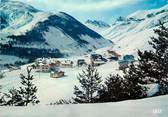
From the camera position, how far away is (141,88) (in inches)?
1063

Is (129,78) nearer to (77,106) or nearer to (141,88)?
(141,88)

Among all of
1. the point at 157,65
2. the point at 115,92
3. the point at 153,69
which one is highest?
the point at 157,65

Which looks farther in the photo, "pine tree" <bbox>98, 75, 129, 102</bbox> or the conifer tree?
the conifer tree

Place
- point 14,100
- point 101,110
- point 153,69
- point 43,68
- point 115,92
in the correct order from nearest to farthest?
1. point 101,110
2. point 115,92
3. point 153,69
4. point 14,100
5. point 43,68

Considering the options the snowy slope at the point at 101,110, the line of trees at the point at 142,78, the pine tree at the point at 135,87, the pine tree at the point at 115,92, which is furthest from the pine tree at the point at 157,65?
the snowy slope at the point at 101,110

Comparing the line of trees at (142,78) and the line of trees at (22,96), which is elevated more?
the line of trees at (142,78)

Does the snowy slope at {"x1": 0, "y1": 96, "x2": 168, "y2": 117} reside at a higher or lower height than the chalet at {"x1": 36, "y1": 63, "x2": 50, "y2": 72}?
lower

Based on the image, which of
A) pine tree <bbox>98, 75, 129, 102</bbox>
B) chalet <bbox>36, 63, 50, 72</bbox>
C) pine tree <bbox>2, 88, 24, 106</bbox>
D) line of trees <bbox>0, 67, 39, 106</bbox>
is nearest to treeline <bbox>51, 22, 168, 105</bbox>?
pine tree <bbox>98, 75, 129, 102</bbox>

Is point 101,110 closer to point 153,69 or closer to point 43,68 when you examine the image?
point 153,69

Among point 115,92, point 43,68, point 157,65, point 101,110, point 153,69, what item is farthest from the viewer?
point 43,68

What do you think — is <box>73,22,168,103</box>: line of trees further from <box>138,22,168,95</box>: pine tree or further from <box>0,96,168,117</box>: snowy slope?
<box>0,96,168,117</box>: snowy slope

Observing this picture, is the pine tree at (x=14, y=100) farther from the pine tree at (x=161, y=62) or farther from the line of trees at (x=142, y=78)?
the pine tree at (x=161, y=62)

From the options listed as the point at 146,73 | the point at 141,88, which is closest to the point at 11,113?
the point at 141,88

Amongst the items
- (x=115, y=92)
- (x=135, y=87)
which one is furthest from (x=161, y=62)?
(x=135, y=87)
